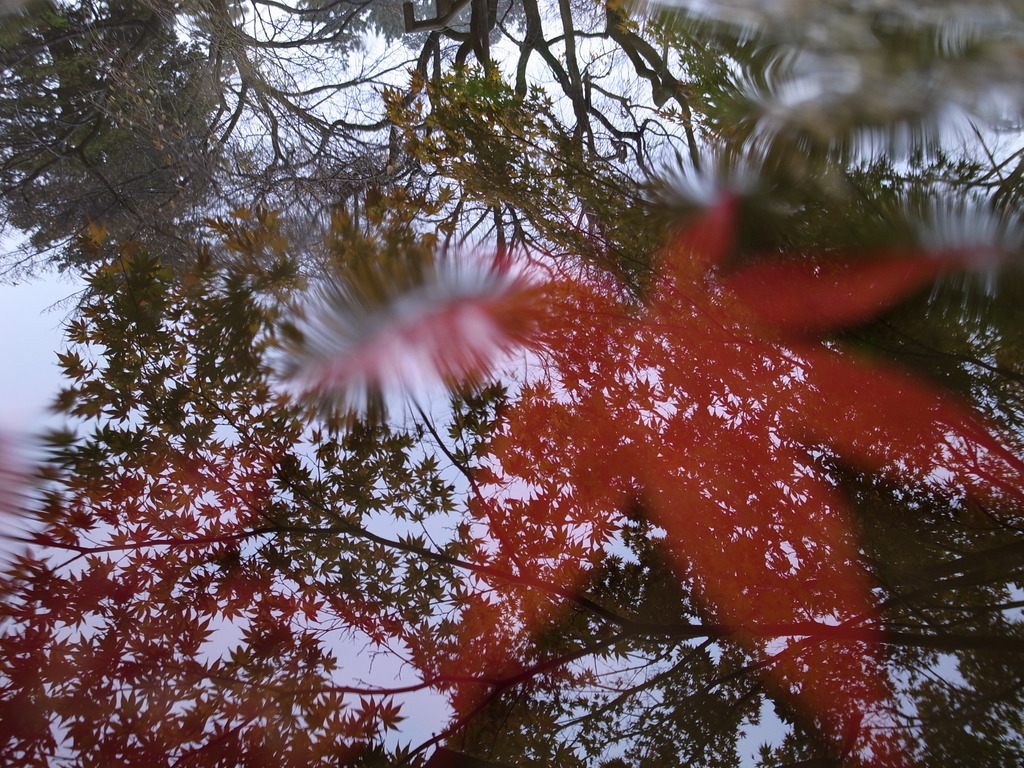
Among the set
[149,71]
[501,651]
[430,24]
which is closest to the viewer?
[501,651]

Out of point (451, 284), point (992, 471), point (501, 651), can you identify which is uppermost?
point (451, 284)

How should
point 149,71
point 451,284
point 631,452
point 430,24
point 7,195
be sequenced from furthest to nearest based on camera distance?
point 430,24 → point 149,71 → point 7,195 → point 451,284 → point 631,452

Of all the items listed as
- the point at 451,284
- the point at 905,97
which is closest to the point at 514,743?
the point at 451,284

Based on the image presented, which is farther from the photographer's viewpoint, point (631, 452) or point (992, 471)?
point (631, 452)

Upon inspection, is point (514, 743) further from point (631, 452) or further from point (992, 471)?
point (992, 471)
